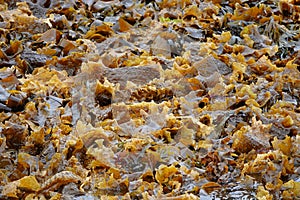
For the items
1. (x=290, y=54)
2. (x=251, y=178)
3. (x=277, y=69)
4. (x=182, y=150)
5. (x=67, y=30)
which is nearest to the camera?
(x=251, y=178)

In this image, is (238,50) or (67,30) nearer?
(238,50)

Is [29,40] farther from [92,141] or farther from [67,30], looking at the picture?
[92,141]

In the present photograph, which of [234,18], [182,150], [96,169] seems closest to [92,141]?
[96,169]

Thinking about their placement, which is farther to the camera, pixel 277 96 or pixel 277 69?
pixel 277 69

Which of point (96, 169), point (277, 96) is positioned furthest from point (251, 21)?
point (96, 169)

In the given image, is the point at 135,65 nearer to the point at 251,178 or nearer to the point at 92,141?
the point at 92,141

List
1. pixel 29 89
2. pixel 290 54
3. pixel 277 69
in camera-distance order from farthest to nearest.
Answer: pixel 290 54 → pixel 277 69 → pixel 29 89
